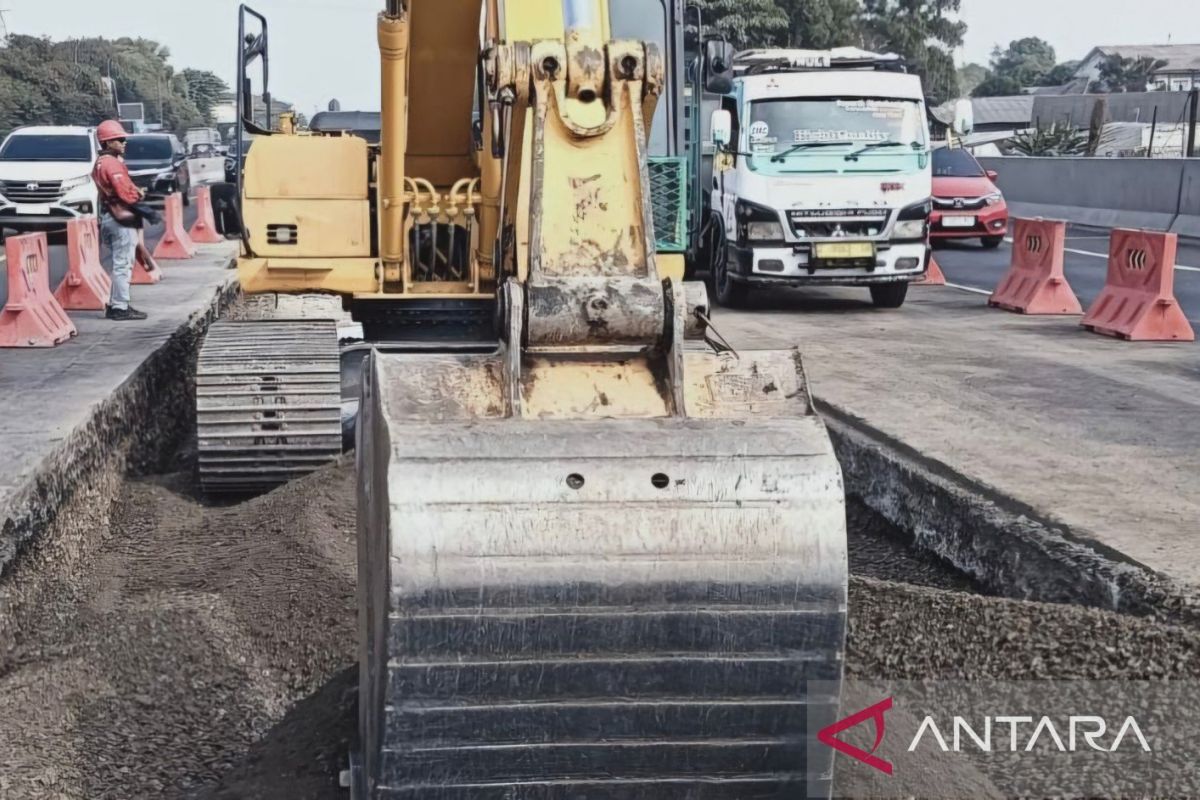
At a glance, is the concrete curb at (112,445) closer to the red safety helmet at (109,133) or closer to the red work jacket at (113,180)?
the red work jacket at (113,180)

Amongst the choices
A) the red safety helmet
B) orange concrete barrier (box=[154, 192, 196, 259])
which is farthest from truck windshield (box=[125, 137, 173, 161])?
the red safety helmet

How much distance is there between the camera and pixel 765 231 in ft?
49.3

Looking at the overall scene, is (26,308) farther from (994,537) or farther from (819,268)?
(994,537)

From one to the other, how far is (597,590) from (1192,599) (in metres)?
2.92

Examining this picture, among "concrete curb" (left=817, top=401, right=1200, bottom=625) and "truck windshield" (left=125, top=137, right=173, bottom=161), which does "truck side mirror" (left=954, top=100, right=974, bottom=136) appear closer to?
"concrete curb" (left=817, top=401, right=1200, bottom=625)

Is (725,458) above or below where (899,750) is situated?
above

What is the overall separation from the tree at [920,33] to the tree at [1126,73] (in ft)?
92.0

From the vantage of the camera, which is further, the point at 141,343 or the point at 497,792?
the point at 141,343

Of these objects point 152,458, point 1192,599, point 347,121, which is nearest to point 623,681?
point 1192,599

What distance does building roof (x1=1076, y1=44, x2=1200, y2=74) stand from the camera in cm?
9938

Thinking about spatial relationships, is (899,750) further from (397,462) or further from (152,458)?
(152,458)

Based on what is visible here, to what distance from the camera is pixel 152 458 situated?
954 centimetres

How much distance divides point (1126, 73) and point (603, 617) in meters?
98.2

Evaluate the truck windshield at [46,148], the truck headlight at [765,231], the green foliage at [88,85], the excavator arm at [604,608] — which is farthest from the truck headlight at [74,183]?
the green foliage at [88,85]
